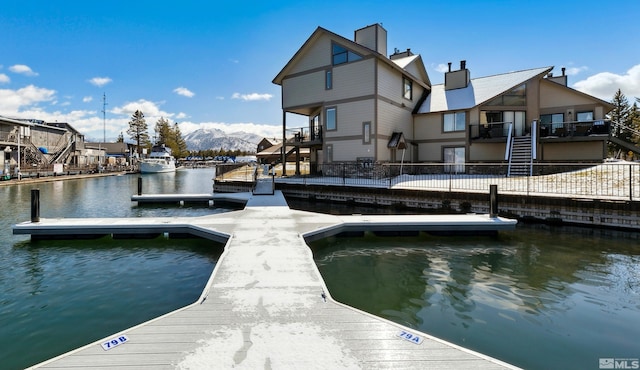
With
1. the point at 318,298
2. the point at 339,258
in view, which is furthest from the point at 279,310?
the point at 339,258

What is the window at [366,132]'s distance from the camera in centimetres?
2225

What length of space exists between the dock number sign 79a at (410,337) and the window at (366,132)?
19.2 m

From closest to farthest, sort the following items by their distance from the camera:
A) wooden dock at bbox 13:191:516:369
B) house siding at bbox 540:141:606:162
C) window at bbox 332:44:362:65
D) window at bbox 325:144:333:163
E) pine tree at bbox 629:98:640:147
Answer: wooden dock at bbox 13:191:516:369 → house siding at bbox 540:141:606:162 → window at bbox 332:44:362:65 → window at bbox 325:144:333:163 → pine tree at bbox 629:98:640:147

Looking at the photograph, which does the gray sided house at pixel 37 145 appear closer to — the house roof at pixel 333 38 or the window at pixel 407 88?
the house roof at pixel 333 38

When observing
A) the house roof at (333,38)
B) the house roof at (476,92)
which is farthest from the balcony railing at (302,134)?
the house roof at (476,92)

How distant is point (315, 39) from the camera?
962 inches

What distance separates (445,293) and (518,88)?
22510 millimetres

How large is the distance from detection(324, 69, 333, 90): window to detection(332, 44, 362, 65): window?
2.68ft

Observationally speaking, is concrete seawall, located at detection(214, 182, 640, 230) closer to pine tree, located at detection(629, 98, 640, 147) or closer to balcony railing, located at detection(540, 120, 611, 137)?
balcony railing, located at detection(540, 120, 611, 137)

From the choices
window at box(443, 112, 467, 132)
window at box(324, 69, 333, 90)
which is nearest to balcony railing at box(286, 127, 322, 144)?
window at box(324, 69, 333, 90)

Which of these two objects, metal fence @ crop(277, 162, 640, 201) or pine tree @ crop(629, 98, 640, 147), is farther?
pine tree @ crop(629, 98, 640, 147)

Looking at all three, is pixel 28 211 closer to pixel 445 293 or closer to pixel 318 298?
pixel 318 298

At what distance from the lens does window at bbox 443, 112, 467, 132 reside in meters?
24.1
